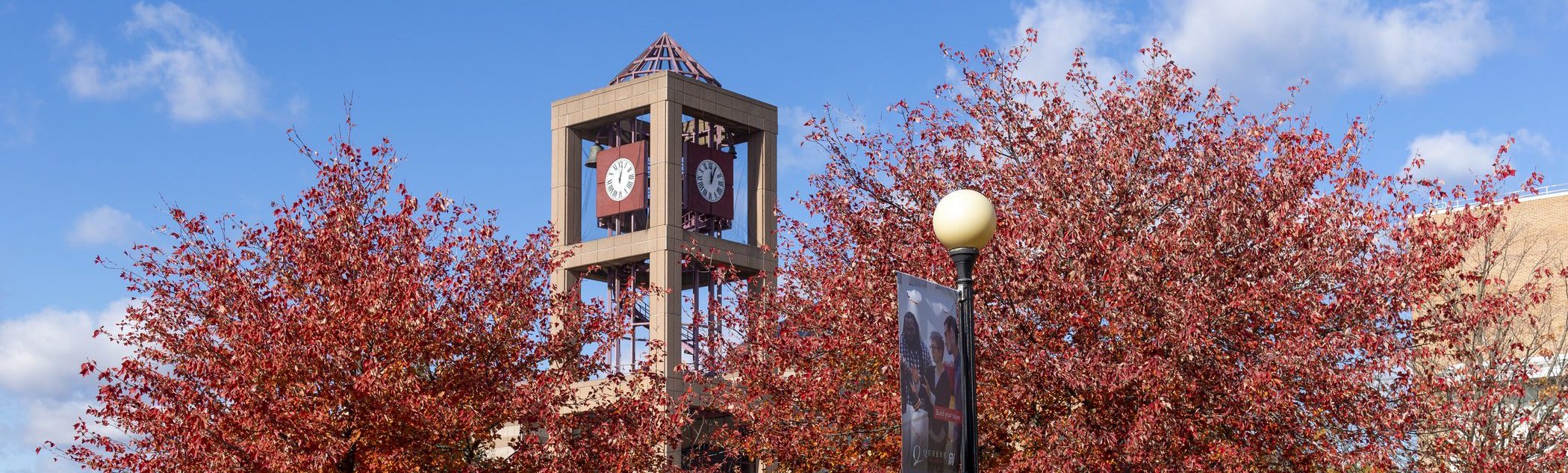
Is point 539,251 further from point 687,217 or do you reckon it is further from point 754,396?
point 687,217

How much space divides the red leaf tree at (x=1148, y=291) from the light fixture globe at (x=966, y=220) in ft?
16.0

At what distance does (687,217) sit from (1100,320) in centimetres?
4007

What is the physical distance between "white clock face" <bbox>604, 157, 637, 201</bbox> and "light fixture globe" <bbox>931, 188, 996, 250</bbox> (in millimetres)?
43339

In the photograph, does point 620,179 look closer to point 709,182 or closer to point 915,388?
point 709,182

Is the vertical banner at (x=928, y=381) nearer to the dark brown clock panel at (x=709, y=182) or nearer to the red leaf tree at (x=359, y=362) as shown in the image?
the red leaf tree at (x=359, y=362)

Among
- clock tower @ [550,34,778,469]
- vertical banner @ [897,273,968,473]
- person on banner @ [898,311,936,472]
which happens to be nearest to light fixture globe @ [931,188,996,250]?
vertical banner @ [897,273,968,473]

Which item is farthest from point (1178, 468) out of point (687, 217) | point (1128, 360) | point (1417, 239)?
point (687, 217)

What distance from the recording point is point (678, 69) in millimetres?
55875

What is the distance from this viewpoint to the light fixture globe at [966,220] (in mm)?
11234

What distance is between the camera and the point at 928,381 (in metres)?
10.4

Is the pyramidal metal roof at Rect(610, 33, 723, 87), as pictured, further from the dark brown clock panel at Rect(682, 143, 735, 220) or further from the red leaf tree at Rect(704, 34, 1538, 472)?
the red leaf tree at Rect(704, 34, 1538, 472)

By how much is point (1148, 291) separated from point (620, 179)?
3997 cm

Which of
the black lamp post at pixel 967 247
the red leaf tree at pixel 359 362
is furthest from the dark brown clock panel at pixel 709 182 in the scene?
the black lamp post at pixel 967 247

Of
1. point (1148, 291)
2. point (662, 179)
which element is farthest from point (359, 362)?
point (662, 179)
